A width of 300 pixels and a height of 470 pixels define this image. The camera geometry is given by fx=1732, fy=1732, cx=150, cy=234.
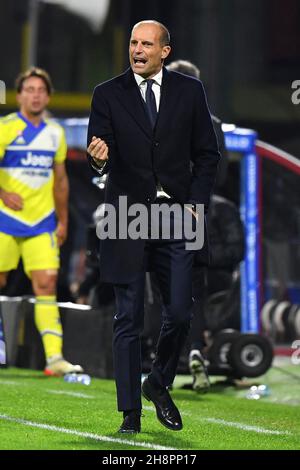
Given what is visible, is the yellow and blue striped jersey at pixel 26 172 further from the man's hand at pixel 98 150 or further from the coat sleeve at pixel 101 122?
the man's hand at pixel 98 150

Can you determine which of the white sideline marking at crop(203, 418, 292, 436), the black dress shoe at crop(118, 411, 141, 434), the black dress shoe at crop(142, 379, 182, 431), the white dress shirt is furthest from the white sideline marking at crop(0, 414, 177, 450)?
the white dress shirt

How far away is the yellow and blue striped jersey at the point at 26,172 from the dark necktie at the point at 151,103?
152 inches

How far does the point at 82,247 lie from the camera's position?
15.8 m

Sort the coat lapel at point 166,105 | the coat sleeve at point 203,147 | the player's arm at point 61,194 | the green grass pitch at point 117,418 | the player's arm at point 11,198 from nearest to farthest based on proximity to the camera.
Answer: the green grass pitch at point 117,418
the coat lapel at point 166,105
the coat sleeve at point 203,147
the player's arm at point 11,198
the player's arm at point 61,194

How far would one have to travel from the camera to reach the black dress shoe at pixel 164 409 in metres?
8.68

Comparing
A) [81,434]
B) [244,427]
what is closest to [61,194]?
[244,427]

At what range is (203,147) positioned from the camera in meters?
8.81

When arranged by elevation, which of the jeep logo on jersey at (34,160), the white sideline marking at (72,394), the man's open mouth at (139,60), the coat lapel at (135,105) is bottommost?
the white sideline marking at (72,394)

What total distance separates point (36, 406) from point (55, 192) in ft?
9.72

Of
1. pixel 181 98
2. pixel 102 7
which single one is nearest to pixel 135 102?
pixel 181 98

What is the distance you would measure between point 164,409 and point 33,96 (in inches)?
173

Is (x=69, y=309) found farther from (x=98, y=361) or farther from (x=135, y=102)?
(x=135, y=102)

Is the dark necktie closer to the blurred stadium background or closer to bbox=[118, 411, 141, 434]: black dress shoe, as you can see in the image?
bbox=[118, 411, 141, 434]: black dress shoe

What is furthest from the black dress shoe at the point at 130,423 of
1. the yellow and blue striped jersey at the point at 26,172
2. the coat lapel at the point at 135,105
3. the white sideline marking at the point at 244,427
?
the yellow and blue striped jersey at the point at 26,172
